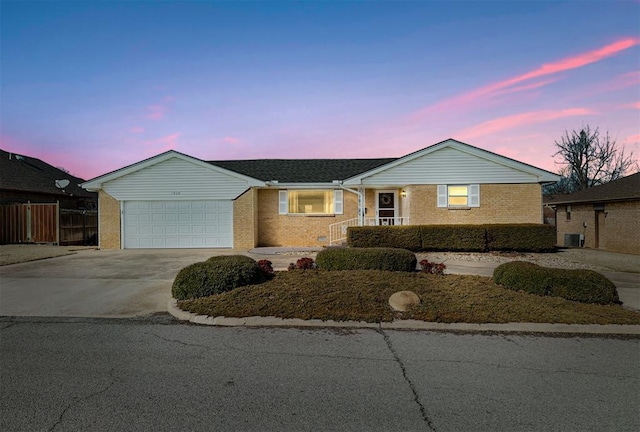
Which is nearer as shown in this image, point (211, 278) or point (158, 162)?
point (211, 278)

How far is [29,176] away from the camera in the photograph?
22.6 m

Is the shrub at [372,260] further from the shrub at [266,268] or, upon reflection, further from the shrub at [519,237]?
the shrub at [519,237]

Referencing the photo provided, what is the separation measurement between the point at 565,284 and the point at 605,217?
17234 mm

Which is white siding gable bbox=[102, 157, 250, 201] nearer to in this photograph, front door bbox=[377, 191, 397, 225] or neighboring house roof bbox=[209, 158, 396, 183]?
neighboring house roof bbox=[209, 158, 396, 183]

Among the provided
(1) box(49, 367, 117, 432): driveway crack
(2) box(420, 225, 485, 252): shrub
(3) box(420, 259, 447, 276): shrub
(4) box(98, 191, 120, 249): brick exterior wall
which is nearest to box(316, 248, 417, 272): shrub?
(3) box(420, 259, 447, 276): shrub

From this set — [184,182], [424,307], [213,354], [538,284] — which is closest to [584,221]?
[538,284]

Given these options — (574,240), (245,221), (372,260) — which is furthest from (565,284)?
(574,240)

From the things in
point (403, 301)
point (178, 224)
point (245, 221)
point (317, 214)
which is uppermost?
point (317, 214)

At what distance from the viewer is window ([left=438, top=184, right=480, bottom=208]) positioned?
16.8 metres

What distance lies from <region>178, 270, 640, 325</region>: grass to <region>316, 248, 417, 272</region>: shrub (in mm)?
897

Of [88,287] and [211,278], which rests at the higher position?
[211,278]

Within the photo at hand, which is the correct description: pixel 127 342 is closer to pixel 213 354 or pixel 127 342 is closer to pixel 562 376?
pixel 213 354

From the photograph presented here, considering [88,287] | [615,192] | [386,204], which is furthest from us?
[615,192]

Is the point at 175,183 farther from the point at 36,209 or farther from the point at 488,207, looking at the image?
the point at 488,207
